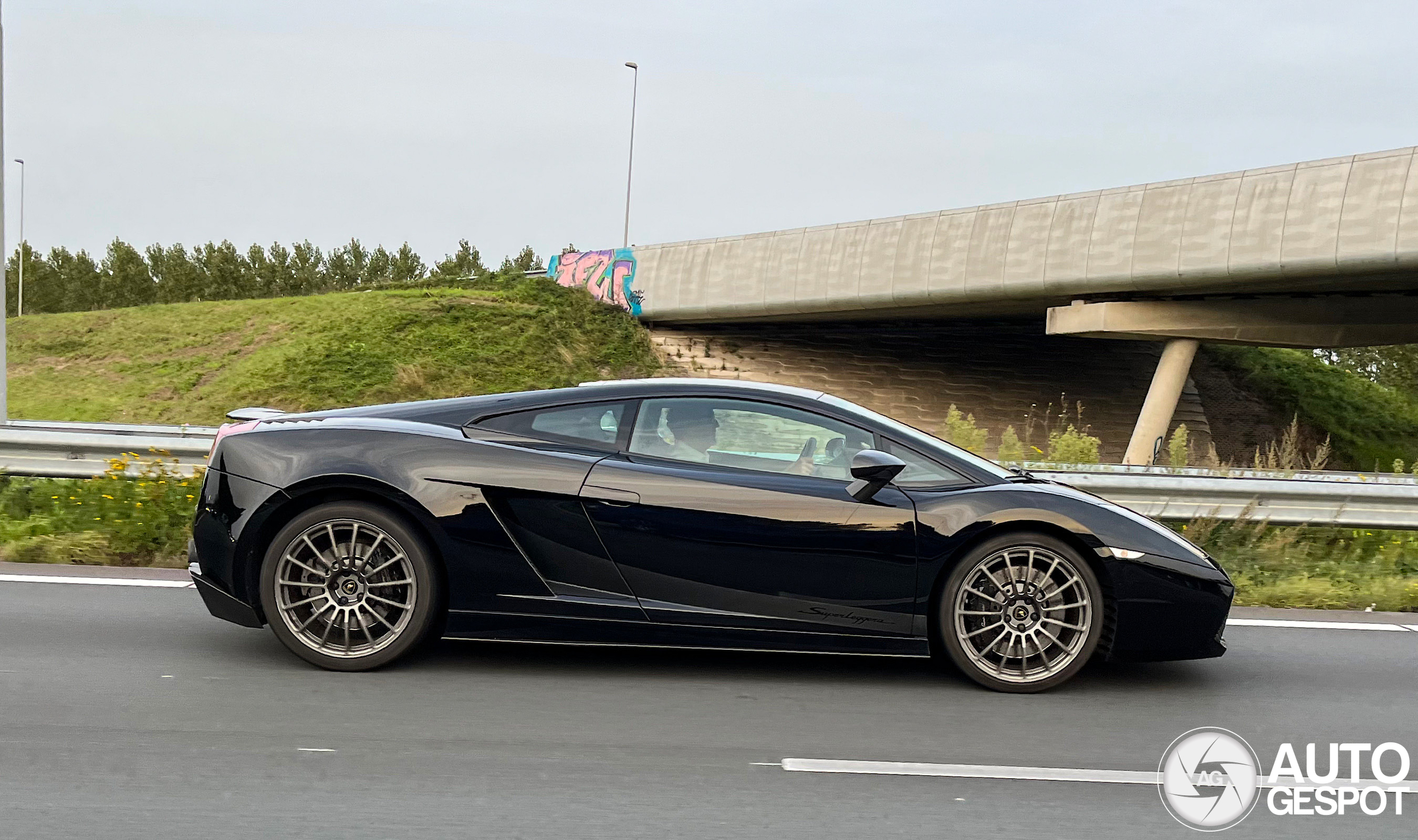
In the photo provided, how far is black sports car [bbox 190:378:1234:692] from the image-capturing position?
16.0 ft

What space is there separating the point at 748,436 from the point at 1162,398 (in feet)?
81.9

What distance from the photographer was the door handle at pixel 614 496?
16.1 ft

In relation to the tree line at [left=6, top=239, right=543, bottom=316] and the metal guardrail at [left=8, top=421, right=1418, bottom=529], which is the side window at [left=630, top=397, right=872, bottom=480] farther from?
the tree line at [left=6, top=239, right=543, bottom=316]

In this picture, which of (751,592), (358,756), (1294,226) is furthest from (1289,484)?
(1294,226)

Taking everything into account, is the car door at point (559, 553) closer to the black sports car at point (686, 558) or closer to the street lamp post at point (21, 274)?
the black sports car at point (686, 558)

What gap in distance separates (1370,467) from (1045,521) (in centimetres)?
3175

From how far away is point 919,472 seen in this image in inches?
200

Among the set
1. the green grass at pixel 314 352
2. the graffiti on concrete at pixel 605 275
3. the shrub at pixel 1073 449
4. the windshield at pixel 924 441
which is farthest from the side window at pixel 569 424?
the graffiti on concrete at pixel 605 275

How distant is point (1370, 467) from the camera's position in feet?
106

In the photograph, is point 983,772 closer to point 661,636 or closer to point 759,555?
point 759,555

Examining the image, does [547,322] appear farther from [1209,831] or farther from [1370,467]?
[1209,831]

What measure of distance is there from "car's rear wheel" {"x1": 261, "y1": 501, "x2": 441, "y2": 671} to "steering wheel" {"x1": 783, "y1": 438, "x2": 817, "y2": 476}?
1513 millimetres

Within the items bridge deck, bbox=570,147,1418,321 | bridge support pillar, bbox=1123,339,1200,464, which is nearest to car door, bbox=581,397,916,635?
bridge deck, bbox=570,147,1418,321

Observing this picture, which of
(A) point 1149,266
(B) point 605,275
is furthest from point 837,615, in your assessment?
(B) point 605,275
